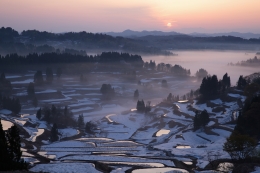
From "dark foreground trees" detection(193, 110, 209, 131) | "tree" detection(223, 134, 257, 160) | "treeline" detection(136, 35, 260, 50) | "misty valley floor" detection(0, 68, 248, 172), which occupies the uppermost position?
"treeline" detection(136, 35, 260, 50)

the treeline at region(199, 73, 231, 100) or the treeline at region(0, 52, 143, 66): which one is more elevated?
the treeline at region(0, 52, 143, 66)

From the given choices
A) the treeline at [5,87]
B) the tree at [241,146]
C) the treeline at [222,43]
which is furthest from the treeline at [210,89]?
the treeline at [222,43]

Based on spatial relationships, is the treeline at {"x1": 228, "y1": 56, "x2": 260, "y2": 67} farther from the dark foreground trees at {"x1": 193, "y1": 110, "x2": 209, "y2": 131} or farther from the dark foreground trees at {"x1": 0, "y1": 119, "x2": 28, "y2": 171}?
the dark foreground trees at {"x1": 0, "y1": 119, "x2": 28, "y2": 171}

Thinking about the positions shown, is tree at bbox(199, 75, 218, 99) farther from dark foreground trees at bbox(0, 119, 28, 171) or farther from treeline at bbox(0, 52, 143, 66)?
treeline at bbox(0, 52, 143, 66)

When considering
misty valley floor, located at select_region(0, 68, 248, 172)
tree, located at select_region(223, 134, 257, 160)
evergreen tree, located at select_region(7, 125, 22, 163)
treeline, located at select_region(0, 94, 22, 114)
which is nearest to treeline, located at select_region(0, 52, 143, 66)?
misty valley floor, located at select_region(0, 68, 248, 172)

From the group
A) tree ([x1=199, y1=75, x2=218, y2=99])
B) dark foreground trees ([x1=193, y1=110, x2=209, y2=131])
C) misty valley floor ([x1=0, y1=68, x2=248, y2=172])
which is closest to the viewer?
misty valley floor ([x1=0, y1=68, x2=248, y2=172])

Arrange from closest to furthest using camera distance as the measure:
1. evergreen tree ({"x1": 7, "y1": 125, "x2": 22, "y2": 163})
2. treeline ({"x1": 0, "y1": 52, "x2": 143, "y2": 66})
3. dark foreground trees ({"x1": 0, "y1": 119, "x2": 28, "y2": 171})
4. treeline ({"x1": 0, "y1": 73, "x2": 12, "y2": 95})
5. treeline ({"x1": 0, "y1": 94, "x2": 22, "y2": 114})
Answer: dark foreground trees ({"x1": 0, "y1": 119, "x2": 28, "y2": 171}) → evergreen tree ({"x1": 7, "y1": 125, "x2": 22, "y2": 163}) → treeline ({"x1": 0, "y1": 94, "x2": 22, "y2": 114}) → treeline ({"x1": 0, "y1": 73, "x2": 12, "y2": 95}) → treeline ({"x1": 0, "y1": 52, "x2": 143, "y2": 66})

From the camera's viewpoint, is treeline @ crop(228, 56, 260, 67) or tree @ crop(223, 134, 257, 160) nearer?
tree @ crop(223, 134, 257, 160)

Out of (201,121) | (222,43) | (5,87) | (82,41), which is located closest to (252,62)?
(222,43)

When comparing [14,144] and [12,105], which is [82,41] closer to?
[12,105]

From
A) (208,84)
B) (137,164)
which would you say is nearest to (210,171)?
(137,164)
